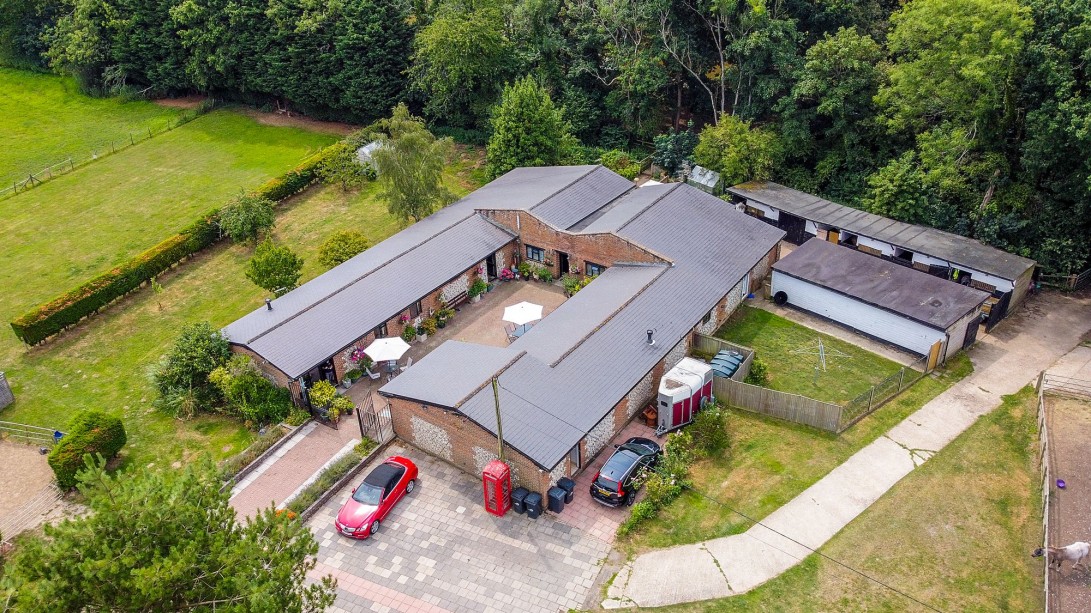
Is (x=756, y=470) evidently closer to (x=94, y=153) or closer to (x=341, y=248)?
(x=341, y=248)

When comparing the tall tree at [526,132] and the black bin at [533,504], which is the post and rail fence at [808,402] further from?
the tall tree at [526,132]

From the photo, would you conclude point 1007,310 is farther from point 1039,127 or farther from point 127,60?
point 127,60

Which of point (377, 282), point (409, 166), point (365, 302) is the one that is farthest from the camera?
point (409, 166)

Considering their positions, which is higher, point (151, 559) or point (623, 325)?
point (151, 559)

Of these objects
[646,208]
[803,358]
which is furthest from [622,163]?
[803,358]

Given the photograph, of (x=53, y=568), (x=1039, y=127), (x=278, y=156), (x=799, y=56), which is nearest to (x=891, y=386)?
(x=1039, y=127)

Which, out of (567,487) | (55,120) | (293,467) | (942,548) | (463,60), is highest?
(463,60)

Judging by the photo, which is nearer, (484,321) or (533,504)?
(533,504)

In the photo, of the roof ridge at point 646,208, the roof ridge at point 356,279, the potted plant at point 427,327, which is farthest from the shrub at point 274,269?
the roof ridge at point 646,208
